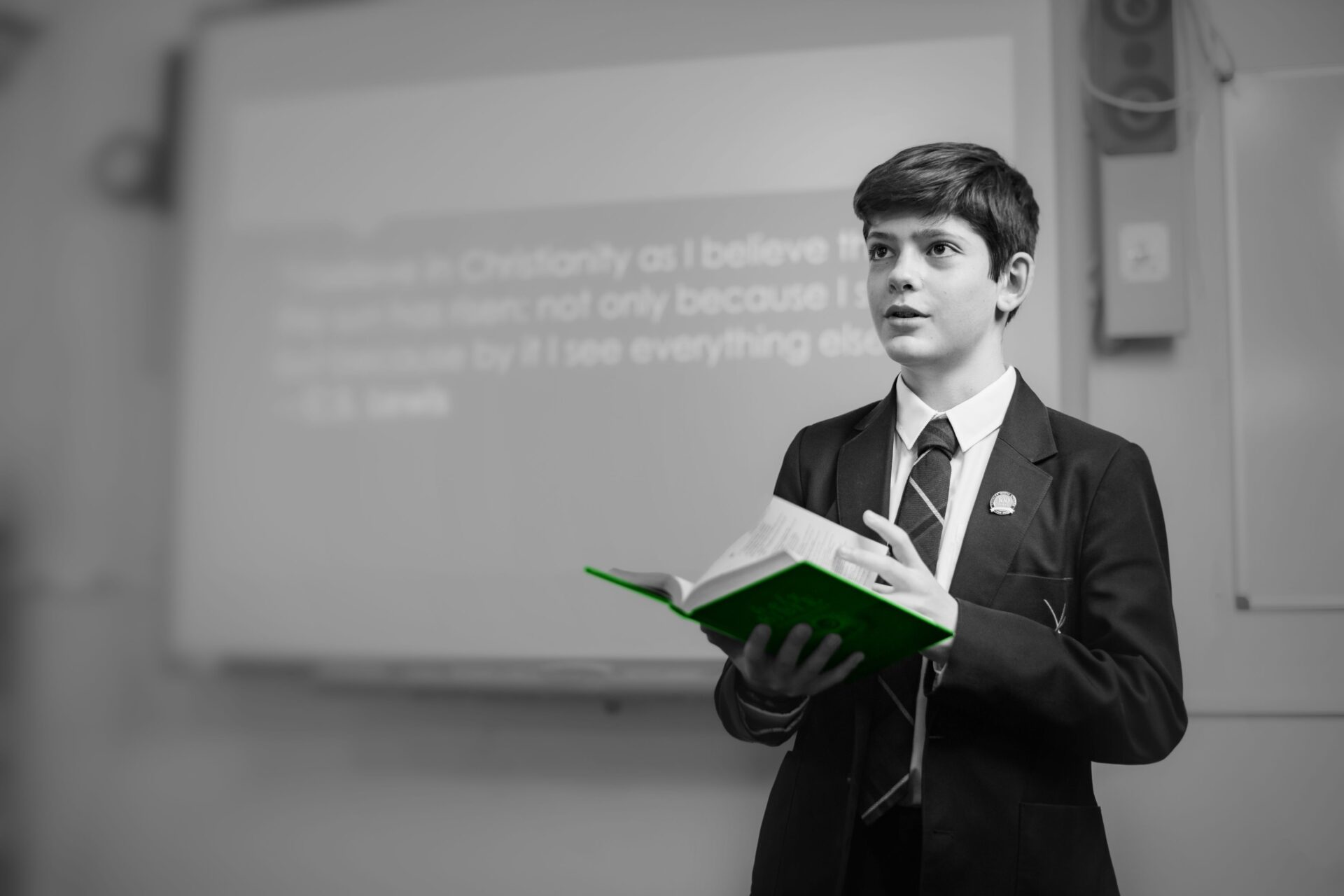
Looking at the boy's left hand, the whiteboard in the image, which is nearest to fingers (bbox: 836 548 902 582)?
the boy's left hand

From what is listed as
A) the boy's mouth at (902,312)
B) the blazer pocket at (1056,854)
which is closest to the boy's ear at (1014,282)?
the boy's mouth at (902,312)

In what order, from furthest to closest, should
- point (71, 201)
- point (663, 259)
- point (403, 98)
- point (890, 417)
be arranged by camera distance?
point (71, 201) → point (403, 98) → point (663, 259) → point (890, 417)

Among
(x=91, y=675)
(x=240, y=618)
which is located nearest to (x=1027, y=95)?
(x=240, y=618)

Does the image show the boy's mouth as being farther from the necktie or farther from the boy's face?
the necktie

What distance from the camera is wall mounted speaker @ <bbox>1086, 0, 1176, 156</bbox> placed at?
2.10 m

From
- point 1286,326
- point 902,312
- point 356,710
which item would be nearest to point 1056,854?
point 902,312

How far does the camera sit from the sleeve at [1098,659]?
1.02m

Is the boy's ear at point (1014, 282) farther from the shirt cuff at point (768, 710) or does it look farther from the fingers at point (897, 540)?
the shirt cuff at point (768, 710)

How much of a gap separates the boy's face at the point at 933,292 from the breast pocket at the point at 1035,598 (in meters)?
0.27

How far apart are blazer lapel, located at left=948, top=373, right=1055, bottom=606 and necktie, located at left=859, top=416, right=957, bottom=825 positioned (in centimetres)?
4

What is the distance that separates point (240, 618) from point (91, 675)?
47 cm

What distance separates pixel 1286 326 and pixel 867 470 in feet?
4.38

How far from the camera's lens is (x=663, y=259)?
229 centimetres

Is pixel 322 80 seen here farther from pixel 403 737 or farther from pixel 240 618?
pixel 403 737
